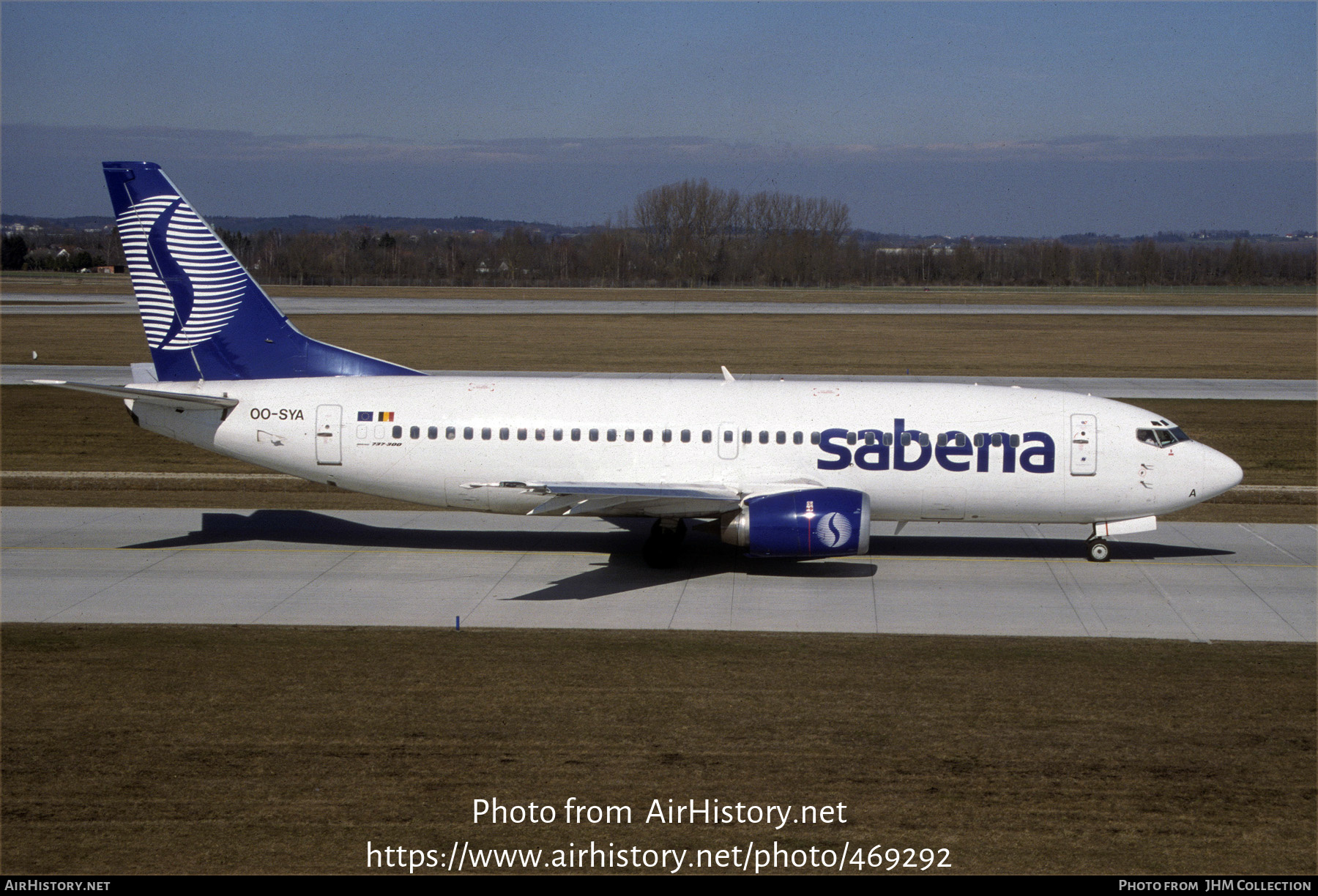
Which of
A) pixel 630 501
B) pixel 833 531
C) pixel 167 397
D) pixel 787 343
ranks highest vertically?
pixel 167 397

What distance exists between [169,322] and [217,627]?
8.06m

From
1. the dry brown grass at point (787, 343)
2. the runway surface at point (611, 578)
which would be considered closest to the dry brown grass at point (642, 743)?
the runway surface at point (611, 578)

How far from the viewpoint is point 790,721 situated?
15.3 metres

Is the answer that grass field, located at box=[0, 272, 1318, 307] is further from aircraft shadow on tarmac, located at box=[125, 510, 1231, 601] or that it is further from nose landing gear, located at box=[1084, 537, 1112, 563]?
nose landing gear, located at box=[1084, 537, 1112, 563]

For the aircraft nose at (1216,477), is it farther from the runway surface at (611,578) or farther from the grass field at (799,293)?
the grass field at (799,293)

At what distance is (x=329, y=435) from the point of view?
76.6 ft

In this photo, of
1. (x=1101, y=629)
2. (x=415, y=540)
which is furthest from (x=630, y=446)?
(x=1101, y=629)

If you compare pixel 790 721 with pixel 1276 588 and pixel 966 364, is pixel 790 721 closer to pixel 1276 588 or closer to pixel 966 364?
pixel 1276 588

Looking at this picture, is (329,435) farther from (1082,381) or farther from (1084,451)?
(1082,381)

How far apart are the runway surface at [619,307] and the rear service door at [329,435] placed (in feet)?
216

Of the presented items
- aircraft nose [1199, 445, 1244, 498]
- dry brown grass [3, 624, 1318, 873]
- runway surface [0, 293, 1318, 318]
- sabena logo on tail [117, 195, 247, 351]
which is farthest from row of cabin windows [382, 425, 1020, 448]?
runway surface [0, 293, 1318, 318]

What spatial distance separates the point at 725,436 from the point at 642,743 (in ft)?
31.0

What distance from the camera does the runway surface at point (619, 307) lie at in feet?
293

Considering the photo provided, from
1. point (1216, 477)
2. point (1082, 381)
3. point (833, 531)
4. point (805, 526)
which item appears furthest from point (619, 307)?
point (833, 531)
